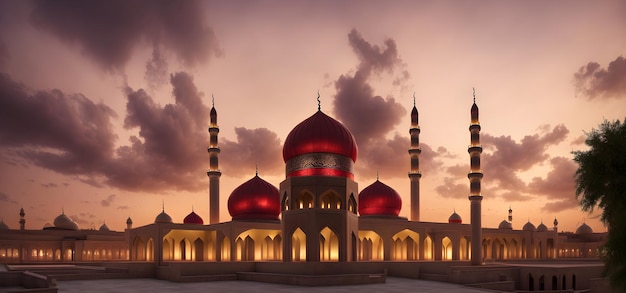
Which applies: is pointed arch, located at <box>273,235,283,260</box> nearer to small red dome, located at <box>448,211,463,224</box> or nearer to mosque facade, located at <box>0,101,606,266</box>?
mosque facade, located at <box>0,101,606,266</box>

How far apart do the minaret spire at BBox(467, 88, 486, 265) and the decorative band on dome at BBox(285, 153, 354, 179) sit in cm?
1085

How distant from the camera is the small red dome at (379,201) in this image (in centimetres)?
3412

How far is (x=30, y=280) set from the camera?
648 inches

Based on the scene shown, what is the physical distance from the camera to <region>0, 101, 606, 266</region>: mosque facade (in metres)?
23.8

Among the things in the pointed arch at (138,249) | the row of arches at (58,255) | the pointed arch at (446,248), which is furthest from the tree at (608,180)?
the row of arches at (58,255)

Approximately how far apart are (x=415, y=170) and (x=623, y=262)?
28.5 metres

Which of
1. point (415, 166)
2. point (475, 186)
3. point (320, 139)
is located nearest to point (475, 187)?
point (475, 186)

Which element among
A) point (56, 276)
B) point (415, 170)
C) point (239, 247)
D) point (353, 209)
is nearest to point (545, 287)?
point (353, 209)

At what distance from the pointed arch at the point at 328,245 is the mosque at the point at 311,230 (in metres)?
0.05

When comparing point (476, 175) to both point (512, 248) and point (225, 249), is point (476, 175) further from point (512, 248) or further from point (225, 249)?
point (225, 249)

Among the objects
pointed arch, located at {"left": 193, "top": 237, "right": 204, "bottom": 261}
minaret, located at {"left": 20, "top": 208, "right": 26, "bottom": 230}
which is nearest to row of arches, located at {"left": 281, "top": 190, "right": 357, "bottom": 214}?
pointed arch, located at {"left": 193, "top": 237, "right": 204, "bottom": 261}

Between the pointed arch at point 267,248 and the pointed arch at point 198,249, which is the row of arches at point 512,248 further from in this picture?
the pointed arch at point 198,249

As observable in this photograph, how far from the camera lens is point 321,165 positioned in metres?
24.8

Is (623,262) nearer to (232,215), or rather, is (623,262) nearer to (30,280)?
(30,280)
